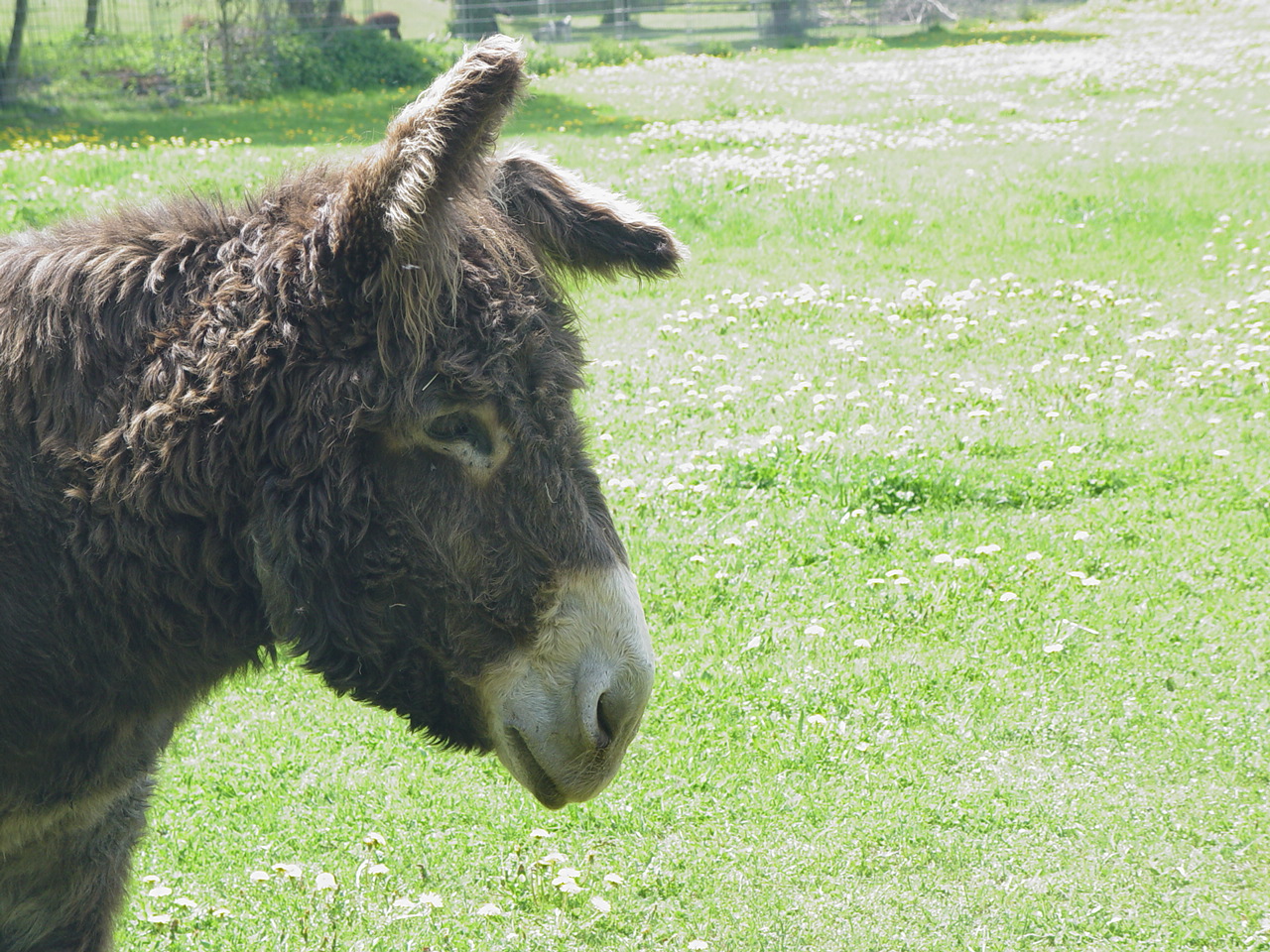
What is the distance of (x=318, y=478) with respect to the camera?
1.99 metres

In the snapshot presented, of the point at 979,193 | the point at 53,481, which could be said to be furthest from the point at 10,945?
the point at 979,193

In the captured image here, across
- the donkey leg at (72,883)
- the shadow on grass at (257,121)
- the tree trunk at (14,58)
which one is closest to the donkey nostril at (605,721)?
the donkey leg at (72,883)

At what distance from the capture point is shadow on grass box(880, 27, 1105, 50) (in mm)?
34531

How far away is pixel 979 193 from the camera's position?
12781 mm

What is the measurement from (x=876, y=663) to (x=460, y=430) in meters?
3.11

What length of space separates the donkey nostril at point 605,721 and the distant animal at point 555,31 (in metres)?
34.7

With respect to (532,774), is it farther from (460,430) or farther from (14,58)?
(14,58)

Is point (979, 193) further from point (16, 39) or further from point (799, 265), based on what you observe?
point (16, 39)

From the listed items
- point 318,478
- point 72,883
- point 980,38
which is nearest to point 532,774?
point 318,478

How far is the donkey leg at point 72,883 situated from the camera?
2.43 meters

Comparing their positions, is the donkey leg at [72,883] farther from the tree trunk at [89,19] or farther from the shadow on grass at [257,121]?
the tree trunk at [89,19]

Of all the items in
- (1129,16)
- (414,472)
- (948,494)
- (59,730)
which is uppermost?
(1129,16)

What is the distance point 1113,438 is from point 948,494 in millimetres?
1299

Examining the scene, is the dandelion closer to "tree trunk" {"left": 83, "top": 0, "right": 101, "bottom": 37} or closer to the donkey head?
the donkey head
